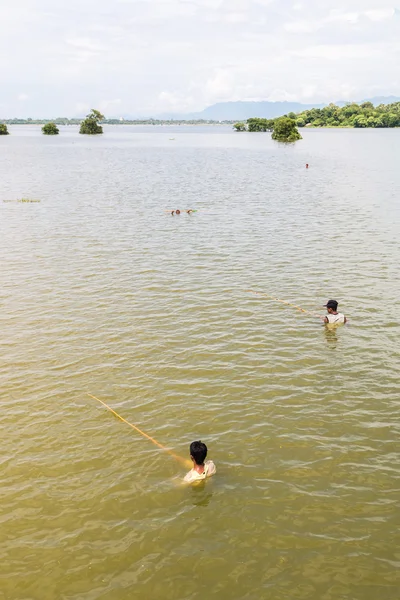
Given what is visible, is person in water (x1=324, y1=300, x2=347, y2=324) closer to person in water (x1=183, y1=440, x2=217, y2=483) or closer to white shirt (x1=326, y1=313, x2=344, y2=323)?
white shirt (x1=326, y1=313, x2=344, y2=323)

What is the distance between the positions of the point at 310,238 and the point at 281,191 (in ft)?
73.8

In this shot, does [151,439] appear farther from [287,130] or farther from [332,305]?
[287,130]

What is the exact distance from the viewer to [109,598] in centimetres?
844

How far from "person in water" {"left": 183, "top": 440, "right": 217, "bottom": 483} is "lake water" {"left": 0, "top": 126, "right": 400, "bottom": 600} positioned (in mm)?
371

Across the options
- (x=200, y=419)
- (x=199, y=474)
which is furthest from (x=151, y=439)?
(x=199, y=474)

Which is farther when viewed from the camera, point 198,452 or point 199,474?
point 199,474

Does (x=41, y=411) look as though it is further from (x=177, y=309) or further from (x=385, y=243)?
(x=385, y=243)

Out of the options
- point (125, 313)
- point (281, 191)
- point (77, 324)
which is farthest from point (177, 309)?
point (281, 191)

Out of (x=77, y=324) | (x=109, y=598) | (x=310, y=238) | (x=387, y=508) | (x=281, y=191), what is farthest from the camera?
(x=281, y=191)

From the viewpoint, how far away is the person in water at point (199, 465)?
1060 centimetres

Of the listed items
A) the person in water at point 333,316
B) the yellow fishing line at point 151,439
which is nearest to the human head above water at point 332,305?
the person in water at point 333,316

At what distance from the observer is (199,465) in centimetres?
1077

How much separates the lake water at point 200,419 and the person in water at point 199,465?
37 cm

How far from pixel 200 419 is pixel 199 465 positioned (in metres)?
2.62
